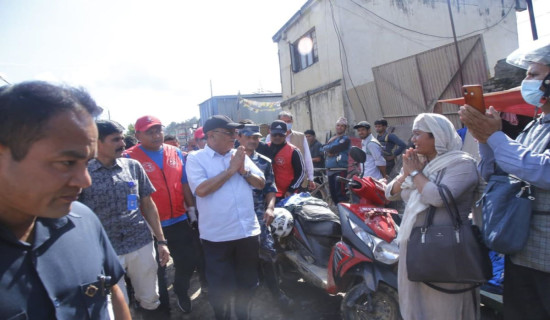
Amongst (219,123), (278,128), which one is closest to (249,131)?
(278,128)

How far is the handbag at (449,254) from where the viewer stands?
1.95 m

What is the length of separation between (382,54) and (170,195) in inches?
399

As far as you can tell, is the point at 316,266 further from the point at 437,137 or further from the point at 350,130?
the point at 350,130

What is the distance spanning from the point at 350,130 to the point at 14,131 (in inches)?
414

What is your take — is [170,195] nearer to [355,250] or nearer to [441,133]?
[355,250]

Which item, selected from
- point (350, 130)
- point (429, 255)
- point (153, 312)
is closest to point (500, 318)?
point (429, 255)

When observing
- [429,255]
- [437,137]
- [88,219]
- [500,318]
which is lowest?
[500,318]

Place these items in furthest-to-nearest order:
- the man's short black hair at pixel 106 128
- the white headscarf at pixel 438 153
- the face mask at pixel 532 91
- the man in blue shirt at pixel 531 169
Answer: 1. the man's short black hair at pixel 106 128
2. the white headscarf at pixel 438 153
3. the face mask at pixel 532 91
4. the man in blue shirt at pixel 531 169

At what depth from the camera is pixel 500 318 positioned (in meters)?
2.70

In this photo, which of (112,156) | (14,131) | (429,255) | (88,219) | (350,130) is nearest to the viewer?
(14,131)

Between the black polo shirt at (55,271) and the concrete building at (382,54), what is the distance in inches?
324

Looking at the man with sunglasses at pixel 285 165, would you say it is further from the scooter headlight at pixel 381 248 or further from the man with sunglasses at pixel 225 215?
the scooter headlight at pixel 381 248

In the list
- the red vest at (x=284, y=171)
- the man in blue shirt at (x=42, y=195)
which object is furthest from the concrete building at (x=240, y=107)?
the man in blue shirt at (x=42, y=195)

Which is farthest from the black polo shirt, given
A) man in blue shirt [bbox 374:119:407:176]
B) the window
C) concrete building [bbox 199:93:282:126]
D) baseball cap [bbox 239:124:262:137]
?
concrete building [bbox 199:93:282:126]
